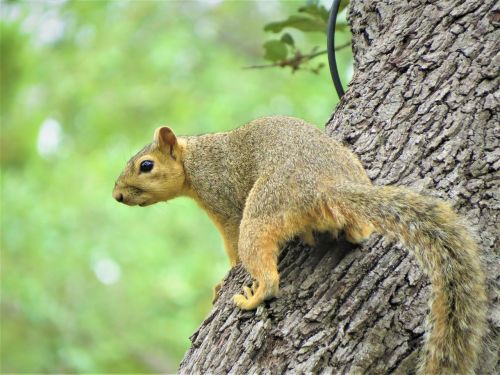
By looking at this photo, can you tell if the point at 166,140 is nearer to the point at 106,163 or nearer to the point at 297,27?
the point at 297,27

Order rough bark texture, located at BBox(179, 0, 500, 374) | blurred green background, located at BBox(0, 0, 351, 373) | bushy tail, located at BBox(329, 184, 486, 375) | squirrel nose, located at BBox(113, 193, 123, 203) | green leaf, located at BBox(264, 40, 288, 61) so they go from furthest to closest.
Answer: blurred green background, located at BBox(0, 0, 351, 373)
green leaf, located at BBox(264, 40, 288, 61)
squirrel nose, located at BBox(113, 193, 123, 203)
rough bark texture, located at BBox(179, 0, 500, 374)
bushy tail, located at BBox(329, 184, 486, 375)

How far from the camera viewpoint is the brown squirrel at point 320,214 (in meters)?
2.02

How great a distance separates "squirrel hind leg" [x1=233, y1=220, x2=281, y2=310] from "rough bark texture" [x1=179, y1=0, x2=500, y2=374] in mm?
38

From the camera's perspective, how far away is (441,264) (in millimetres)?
2078

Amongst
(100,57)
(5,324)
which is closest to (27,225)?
(5,324)

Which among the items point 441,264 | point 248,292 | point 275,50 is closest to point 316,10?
point 275,50

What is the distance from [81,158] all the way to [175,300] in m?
2.56

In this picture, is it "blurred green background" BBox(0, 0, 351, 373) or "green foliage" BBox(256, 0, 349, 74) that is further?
"blurred green background" BBox(0, 0, 351, 373)

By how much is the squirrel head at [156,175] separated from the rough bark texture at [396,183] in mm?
1003

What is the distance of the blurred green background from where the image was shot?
8.83 meters

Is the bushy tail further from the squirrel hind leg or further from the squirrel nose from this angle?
the squirrel nose

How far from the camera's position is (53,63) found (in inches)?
408

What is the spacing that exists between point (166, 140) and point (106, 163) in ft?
20.9

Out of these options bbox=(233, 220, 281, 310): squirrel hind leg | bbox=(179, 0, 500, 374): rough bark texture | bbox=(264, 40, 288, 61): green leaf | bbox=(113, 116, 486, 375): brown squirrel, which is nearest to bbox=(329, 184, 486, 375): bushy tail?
bbox=(113, 116, 486, 375): brown squirrel
